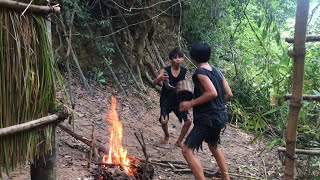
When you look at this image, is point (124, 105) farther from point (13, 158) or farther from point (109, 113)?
point (13, 158)

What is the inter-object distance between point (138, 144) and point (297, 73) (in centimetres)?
403

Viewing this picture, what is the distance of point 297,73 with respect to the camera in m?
2.71

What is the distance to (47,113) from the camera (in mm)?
3066

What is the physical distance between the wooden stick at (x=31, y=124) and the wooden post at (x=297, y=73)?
1.86 meters

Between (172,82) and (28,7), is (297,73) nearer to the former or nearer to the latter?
(28,7)

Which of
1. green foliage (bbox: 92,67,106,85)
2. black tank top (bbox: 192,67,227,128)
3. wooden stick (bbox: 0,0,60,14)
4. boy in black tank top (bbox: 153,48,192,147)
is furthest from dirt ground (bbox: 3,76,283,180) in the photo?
wooden stick (bbox: 0,0,60,14)

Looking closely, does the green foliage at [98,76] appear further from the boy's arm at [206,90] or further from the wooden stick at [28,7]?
the wooden stick at [28,7]

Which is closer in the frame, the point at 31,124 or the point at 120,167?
the point at 31,124

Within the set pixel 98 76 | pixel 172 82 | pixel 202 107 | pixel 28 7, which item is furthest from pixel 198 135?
pixel 98 76

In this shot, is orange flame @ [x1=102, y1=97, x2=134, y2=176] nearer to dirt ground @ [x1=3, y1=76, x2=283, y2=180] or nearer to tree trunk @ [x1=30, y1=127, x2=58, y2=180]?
dirt ground @ [x1=3, y1=76, x2=283, y2=180]

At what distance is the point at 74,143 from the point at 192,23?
21.1 feet

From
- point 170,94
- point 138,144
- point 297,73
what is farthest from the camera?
point 138,144

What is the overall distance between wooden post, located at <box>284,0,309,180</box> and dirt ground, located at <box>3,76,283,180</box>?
1395mm

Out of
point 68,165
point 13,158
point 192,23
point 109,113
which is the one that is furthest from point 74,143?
point 192,23
